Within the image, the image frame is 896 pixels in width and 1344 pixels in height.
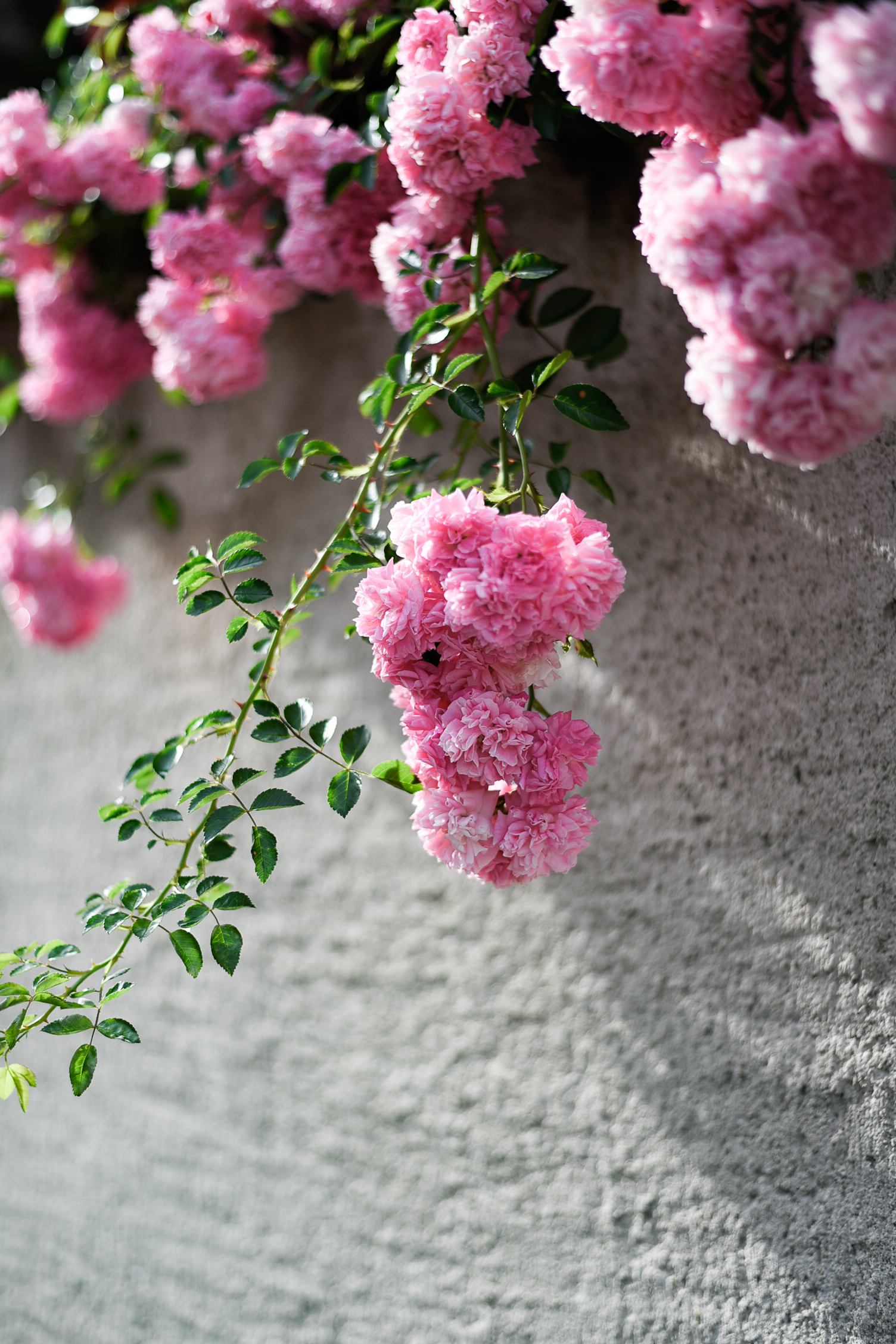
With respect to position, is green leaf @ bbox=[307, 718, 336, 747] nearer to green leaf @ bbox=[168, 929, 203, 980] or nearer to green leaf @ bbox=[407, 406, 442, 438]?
green leaf @ bbox=[168, 929, 203, 980]

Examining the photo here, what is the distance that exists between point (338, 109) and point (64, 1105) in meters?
1.55

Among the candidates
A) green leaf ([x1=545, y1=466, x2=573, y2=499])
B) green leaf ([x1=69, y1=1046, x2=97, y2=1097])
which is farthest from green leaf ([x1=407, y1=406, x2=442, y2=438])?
green leaf ([x1=69, y1=1046, x2=97, y2=1097])

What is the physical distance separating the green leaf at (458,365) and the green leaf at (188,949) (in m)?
0.53

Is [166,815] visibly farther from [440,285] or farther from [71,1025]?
[440,285]

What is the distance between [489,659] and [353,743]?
0.18 meters

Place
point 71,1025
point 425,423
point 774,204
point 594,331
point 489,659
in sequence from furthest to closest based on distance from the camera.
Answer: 1. point 425,423
2. point 594,331
3. point 71,1025
4. point 489,659
5. point 774,204

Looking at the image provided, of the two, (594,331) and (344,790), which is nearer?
(344,790)

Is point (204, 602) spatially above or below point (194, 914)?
above

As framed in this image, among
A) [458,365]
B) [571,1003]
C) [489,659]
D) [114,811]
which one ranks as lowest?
[571,1003]

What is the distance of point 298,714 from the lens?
0.81 meters

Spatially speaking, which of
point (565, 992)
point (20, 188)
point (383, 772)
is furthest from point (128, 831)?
point (20, 188)

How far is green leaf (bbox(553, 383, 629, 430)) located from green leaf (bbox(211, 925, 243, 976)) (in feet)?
1.71

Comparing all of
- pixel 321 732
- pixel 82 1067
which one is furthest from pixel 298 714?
pixel 82 1067

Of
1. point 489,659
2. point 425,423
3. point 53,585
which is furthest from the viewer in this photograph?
point 53,585
